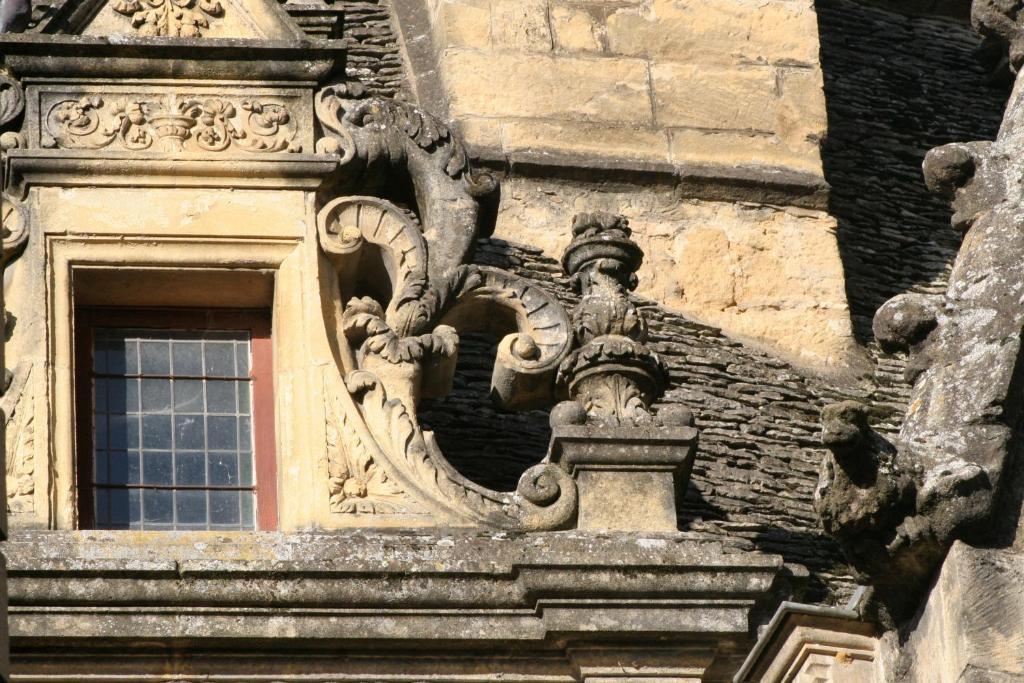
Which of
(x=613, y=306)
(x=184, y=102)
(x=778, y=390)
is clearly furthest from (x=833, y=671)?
(x=778, y=390)

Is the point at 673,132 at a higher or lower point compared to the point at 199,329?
higher

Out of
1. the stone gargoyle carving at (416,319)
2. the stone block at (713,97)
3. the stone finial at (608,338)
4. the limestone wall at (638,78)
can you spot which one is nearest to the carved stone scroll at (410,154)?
the stone gargoyle carving at (416,319)

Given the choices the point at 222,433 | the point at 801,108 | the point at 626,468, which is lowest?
the point at 626,468

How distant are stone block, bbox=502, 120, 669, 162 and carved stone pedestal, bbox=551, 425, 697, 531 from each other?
434cm

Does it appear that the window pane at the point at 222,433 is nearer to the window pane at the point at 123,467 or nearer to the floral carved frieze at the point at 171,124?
the window pane at the point at 123,467

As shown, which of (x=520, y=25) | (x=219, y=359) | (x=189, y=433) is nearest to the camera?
(x=189, y=433)

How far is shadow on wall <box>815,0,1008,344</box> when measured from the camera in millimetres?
15859

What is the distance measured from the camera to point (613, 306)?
38.7ft

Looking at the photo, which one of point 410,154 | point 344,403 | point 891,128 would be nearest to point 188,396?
point 344,403

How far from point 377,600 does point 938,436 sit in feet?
10.5

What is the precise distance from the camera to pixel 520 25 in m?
16.1

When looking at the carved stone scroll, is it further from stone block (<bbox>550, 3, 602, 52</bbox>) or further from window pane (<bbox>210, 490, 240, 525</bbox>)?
stone block (<bbox>550, 3, 602, 52</bbox>)

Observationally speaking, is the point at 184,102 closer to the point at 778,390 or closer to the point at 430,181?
the point at 430,181

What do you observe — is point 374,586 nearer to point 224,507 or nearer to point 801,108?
point 224,507
